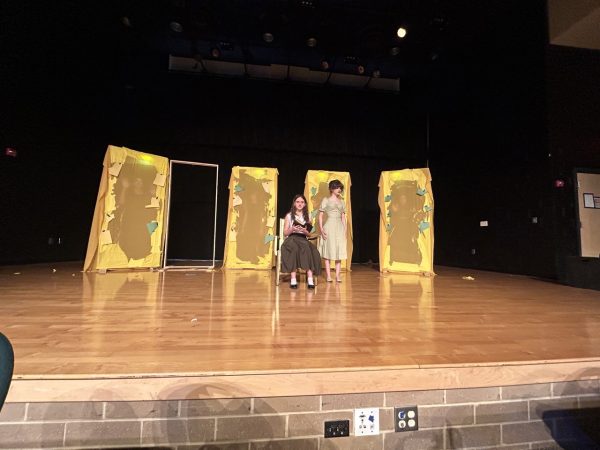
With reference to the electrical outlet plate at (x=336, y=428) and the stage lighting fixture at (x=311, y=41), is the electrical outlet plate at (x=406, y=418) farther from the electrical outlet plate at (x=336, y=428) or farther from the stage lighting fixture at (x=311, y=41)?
the stage lighting fixture at (x=311, y=41)

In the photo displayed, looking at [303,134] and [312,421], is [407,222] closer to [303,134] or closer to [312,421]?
[303,134]

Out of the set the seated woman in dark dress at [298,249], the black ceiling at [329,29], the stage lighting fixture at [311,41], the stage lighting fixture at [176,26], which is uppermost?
the black ceiling at [329,29]

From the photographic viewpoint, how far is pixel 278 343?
1.28m

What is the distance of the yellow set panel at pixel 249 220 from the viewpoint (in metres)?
4.55

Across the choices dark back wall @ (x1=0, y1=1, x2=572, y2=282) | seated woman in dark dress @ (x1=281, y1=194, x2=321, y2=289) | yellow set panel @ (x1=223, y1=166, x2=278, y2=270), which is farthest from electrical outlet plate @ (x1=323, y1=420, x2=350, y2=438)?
dark back wall @ (x1=0, y1=1, x2=572, y2=282)

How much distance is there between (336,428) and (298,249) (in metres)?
1.97

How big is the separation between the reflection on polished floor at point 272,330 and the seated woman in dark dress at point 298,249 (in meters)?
0.39

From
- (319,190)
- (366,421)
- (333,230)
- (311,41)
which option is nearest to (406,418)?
(366,421)

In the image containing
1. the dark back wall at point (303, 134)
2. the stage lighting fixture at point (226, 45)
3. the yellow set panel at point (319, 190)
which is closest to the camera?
the dark back wall at point (303, 134)

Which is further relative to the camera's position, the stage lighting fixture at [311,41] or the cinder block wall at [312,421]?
the stage lighting fixture at [311,41]

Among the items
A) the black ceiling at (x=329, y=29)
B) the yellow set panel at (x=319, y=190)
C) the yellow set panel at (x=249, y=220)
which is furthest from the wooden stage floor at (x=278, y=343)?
the black ceiling at (x=329, y=29)

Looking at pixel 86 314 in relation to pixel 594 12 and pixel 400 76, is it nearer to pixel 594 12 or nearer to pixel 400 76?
pixel 594 12

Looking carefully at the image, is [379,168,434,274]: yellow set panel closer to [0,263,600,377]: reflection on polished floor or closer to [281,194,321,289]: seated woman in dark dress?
[0,263,600,377]: reflection on polished floor

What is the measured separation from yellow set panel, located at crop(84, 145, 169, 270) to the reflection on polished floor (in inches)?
42.3
